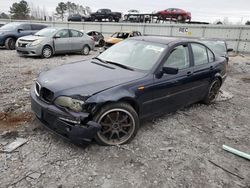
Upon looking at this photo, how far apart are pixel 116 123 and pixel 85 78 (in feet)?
2.63

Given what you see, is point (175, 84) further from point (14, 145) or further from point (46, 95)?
point (14, 145)

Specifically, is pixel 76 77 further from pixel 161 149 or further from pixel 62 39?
pixel 62 39

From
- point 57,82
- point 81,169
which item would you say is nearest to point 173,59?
point 57,82

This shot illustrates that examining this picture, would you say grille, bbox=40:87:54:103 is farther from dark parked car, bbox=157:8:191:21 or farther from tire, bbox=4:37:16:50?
dark parked car, bbox=157:8:191:21

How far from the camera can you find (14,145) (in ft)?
10.3

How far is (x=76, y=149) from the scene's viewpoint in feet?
10.2

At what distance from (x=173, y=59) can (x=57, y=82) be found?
203 centimetres

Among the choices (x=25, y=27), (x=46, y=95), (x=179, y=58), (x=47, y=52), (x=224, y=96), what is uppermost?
(x=25, y=27)

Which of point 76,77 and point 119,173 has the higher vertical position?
point 76,77

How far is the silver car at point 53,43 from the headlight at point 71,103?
7684 mm

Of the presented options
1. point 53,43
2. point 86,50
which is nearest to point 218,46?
point 86,50

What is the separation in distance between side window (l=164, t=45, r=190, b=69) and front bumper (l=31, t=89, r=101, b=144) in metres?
1.70

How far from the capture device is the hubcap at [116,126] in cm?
311

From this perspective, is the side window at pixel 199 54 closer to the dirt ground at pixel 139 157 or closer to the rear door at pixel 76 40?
the dirt ground at pixel 139 157
